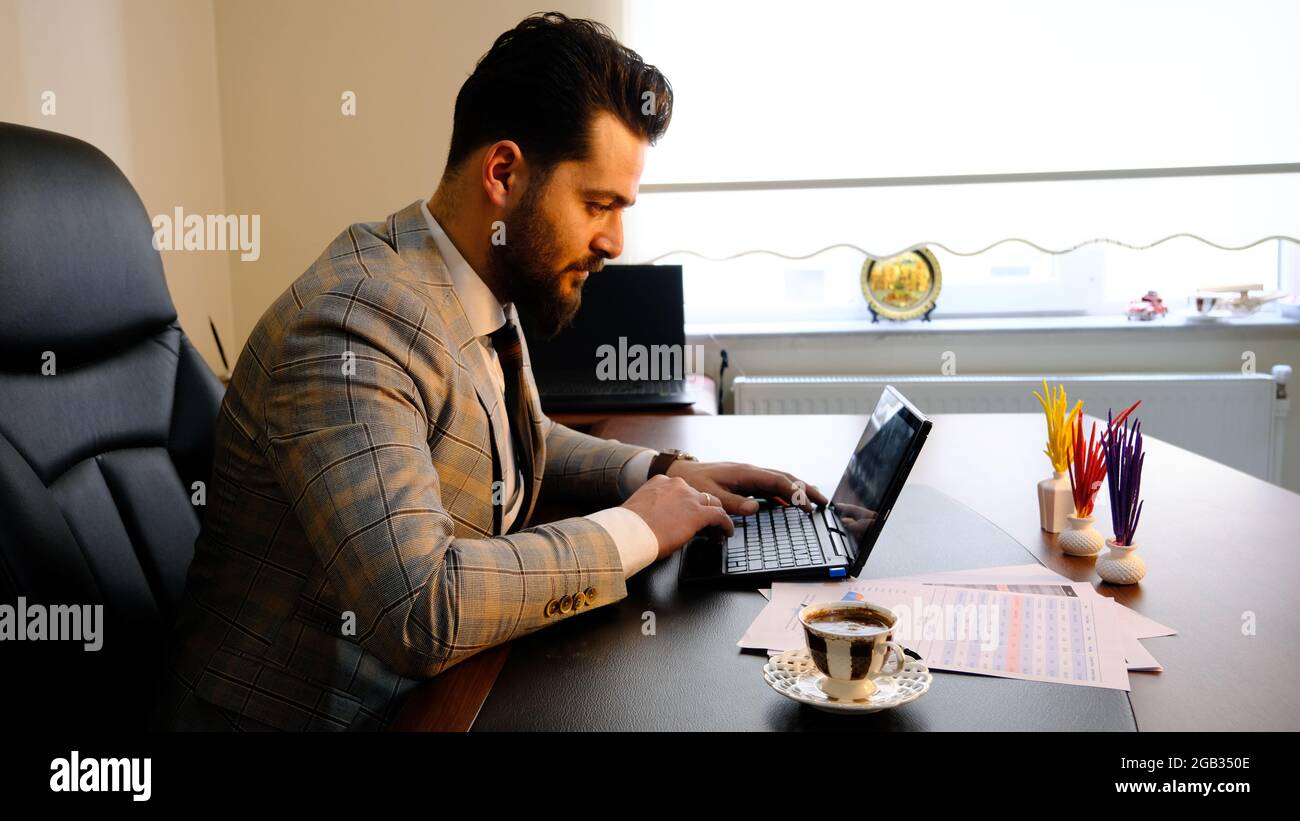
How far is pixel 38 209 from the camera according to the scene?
109 centimetres

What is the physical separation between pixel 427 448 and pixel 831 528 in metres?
0.49

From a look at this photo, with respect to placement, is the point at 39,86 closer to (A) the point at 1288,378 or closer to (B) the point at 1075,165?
(B) the point at 1075,165

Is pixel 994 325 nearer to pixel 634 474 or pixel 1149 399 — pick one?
pixel 1149 399

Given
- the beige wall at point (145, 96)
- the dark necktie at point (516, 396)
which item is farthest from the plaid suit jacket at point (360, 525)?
the beige wall at point (145, 96)

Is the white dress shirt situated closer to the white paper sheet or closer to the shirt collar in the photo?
the shirt collar

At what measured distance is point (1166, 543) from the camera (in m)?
1.18

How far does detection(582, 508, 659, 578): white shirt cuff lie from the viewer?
3.35 ft

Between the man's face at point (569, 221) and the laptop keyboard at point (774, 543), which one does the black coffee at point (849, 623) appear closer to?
the laptop keyboard at point (774, 543)

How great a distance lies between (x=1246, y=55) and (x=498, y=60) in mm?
2446

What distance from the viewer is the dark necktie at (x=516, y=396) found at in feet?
4.24

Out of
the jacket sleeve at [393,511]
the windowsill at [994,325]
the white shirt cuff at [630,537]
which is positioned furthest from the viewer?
the windowsill at [994,325]

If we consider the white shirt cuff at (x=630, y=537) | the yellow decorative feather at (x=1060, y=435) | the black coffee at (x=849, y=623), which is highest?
the yellow decorative feather at (x=1060, y=435)

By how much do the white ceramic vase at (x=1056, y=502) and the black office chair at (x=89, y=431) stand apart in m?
1.01
